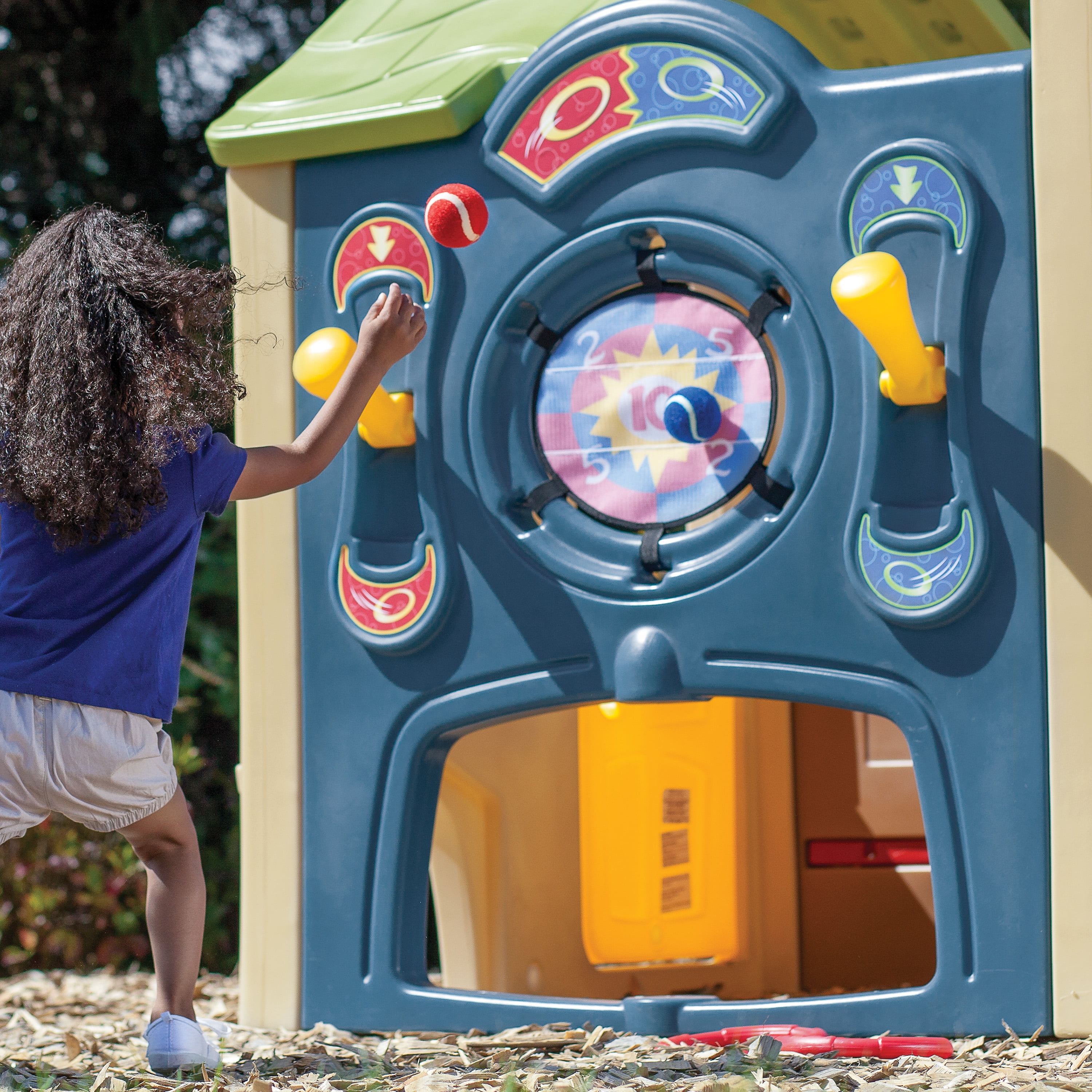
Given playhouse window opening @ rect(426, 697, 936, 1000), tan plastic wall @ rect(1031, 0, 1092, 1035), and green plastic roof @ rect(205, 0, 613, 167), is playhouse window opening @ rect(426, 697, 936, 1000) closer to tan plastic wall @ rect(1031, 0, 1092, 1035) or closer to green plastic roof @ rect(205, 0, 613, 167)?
tan plastic wall @ rect(1031, 0, 1092, 1035)

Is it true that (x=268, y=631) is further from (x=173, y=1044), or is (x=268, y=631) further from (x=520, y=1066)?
(x=520, y=1066)

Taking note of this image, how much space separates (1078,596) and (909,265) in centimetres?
56

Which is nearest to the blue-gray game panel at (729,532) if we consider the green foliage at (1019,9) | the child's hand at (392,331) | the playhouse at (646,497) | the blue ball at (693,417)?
the playhouse at (646,497)

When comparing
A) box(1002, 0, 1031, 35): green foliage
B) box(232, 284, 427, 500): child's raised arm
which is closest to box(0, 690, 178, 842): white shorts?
box(232, 284, 427, 500): child's raised arm

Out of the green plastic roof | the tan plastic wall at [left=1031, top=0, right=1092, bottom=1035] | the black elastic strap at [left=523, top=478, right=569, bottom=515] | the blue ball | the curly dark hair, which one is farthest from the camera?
the green plastic roof

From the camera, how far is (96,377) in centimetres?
190

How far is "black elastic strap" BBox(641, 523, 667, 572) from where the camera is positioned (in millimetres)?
2391

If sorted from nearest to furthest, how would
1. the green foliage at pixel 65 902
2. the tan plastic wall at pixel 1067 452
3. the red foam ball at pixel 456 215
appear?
the tan plastic wall at pixel 1067 452
the red foam ball at pixel 456 215
the green foliage at pixel 65 902

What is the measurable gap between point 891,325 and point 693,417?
0.37 metres

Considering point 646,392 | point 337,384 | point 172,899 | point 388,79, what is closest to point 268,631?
point 337,384

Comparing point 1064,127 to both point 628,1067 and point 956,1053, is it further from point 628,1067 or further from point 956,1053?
point 628,1067

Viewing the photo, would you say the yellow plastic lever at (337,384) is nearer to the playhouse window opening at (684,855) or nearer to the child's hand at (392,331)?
the child's hand at (392,331)

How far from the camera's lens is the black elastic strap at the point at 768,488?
234 centimetres

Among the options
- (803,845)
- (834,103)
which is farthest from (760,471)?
(803,845)
